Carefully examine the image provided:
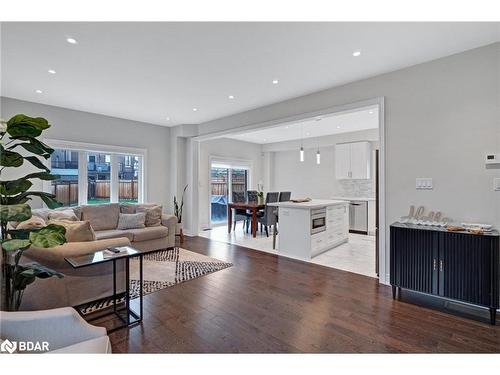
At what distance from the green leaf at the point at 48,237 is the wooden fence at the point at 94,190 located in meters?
3.73

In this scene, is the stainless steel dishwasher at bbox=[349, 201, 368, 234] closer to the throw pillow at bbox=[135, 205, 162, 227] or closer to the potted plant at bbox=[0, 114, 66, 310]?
the throw pillow at bbox=[135, 205, 162, 227]

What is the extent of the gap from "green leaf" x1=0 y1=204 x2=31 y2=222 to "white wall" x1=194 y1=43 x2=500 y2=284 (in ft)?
11.8

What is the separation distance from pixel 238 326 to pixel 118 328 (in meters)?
1.05

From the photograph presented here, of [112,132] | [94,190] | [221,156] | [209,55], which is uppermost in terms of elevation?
[209,55]

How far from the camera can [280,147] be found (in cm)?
873

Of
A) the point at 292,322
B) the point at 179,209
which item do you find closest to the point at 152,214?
the point at 179,209

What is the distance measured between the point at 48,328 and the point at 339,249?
4.64 meters

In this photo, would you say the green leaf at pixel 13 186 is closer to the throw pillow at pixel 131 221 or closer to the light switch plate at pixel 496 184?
the throw pillow at pixel 131 221

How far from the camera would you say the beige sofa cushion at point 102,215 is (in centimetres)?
464

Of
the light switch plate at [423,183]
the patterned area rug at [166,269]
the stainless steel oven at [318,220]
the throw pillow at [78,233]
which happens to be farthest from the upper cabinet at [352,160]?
the throw pillow at [78,233]

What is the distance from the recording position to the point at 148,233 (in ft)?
15.3

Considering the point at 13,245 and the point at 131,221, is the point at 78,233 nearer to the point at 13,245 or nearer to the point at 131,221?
the point at 13,245

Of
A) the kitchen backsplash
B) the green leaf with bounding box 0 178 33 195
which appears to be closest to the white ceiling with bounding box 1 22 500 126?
the green leaf with bounding box 0 178 33 195
